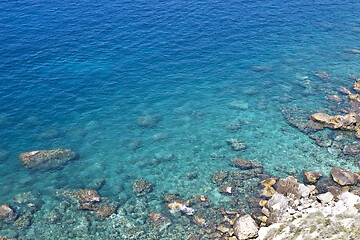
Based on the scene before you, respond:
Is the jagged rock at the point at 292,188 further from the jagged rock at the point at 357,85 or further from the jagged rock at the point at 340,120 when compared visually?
the jagged rock at the point at 357,85

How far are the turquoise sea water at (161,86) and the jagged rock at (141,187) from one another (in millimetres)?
1025

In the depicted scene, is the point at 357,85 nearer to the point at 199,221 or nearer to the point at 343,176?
the point at 343,176

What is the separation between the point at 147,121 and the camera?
58.6 m

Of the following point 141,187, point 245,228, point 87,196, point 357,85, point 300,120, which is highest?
point 357,85

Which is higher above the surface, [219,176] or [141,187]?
[141,187]

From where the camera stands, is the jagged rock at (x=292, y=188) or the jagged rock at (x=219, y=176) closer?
the jagged rock at (x=292, y=188)

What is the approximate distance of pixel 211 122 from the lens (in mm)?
58719

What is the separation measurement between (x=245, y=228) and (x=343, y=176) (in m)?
17.4

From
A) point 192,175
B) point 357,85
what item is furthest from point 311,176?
point 357,85

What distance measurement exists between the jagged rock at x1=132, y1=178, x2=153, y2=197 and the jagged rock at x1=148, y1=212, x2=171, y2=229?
171 inches

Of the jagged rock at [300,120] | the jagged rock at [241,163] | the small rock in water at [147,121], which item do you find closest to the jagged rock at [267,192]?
the jagged rock at [241,163]

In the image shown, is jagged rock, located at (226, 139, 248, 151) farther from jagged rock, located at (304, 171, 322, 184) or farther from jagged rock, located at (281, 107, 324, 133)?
jagged rock, located at (281, 107, 324, 133)

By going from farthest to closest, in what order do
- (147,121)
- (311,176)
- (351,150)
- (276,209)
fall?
(147,121)
(351,150)
(311,176)
(276,209)

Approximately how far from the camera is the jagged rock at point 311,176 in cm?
4516
